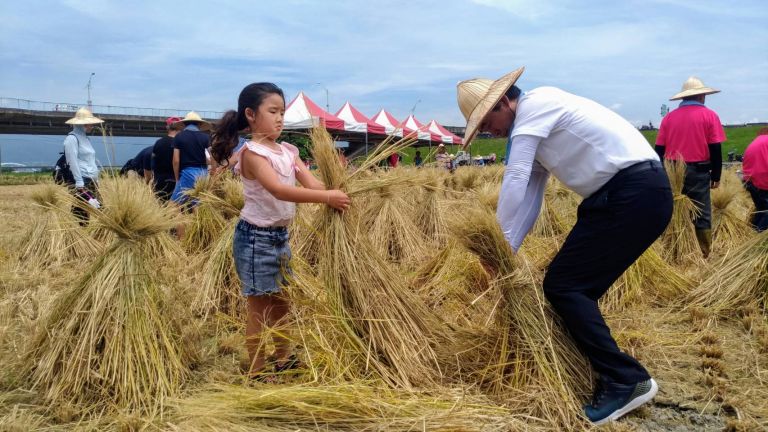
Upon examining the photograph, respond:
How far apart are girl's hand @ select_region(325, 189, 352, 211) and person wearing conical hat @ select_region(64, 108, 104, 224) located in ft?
11.6

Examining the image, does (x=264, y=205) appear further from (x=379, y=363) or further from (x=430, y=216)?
(x=430, y=216)

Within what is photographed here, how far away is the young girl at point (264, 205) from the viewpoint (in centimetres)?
242

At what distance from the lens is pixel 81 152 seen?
5.27m

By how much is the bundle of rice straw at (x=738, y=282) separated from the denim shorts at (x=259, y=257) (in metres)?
2.80

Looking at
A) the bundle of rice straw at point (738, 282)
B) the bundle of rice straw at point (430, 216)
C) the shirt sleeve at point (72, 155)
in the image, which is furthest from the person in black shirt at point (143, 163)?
the bundle of rice straw at point (738, 282)

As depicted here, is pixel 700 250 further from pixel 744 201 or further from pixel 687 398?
pixel 744 201

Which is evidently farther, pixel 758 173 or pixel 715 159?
pixel 758 173

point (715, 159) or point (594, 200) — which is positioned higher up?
point (715, 159)

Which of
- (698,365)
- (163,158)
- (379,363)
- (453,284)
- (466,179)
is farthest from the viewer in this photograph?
(466,179)

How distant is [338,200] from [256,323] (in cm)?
76

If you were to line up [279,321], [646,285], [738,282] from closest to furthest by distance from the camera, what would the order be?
[279,321]
[738,282]
[646,285]

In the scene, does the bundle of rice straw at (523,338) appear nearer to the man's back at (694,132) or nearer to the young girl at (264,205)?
the young girl at (264,205)

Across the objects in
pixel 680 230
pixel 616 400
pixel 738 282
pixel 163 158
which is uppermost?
pixel 163 158

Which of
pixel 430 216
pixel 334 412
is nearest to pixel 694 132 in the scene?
pixel 430 216
